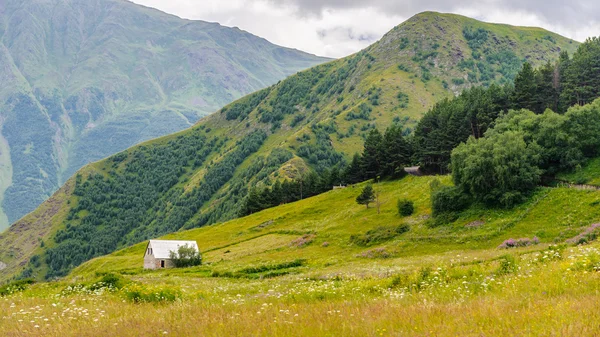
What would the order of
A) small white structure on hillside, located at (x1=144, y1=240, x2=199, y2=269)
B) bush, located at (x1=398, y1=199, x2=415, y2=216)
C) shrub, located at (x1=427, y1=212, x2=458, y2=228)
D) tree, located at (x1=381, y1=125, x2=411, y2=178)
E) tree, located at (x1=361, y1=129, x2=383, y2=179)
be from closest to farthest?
1. shrub, located at (x1=427, y1=212, x2=458, y2=228)
2. bush, located at (x1=398, y1=199, x2=415, y2=216)
3. small white structure on hillside, located at (x1=144, y1=240, x2=199, y2=269)
4. tree, located at (x1=381, y1=125, x2=411, y2=178)
5. tree, located at (x1=361, y1=129, x2=383, y2=179)

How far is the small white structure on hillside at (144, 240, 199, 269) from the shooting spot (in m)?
106

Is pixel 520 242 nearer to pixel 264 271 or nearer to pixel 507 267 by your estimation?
pixel 264 271

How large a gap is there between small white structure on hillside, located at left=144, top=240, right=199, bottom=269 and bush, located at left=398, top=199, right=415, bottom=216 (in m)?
48.2

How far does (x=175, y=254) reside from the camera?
10281 centimetres

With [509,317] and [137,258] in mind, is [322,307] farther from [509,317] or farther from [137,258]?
[137,258]

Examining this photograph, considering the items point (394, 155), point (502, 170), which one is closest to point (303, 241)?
point (394, 155)

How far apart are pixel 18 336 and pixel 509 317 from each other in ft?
43.1

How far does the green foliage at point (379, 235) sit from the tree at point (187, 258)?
36.8m

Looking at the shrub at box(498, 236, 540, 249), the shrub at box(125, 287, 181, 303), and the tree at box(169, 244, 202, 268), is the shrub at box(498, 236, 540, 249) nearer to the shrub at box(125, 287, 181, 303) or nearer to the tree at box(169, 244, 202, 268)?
the shrub at box(125, 287, 181, 303)

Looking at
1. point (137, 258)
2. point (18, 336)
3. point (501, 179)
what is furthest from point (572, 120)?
point (137, 258)

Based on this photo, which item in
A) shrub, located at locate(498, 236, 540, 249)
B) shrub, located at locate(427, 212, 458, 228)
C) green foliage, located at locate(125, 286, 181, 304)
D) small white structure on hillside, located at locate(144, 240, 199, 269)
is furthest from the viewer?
small white structure on hillside, located at locate(144, 240, 199, 269)

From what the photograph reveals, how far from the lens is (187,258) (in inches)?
3922

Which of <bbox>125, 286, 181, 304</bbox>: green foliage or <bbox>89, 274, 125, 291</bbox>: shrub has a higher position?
<bbox>125, 286, 181, 304</bbox>: green foliage

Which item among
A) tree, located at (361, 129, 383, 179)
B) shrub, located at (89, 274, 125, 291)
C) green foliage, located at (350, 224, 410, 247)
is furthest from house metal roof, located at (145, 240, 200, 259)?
shrub, located at (89, 274, 125, 291)
